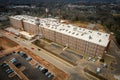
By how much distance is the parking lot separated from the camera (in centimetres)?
3982

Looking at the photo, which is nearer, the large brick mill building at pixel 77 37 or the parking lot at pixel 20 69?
the parking lot at pixel 20 69

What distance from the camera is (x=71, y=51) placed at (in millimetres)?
56312

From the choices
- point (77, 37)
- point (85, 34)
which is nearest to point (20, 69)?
point (77, 37)

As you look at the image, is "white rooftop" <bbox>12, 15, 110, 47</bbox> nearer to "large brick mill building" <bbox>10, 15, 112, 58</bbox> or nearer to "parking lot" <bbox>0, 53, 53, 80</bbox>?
A: "large brick mill building" <bbox>10, 15, 112, 58</bbox>

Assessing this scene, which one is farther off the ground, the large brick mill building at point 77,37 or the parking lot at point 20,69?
the large brick mill building at point 77,37

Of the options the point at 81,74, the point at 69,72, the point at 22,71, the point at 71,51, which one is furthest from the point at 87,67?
the point at 22,71

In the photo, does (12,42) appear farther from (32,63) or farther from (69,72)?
(69,72)

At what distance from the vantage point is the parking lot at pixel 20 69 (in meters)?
39.8

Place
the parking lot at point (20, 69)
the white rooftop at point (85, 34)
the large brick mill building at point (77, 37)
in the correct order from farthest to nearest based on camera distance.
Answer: the white rooftop at point (85, 34) → the large brick mill building at point (77, 37) → the parking lot at point (20, 69)

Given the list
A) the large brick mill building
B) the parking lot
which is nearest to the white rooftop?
the large brick mill building

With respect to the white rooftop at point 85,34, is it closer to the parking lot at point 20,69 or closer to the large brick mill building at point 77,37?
the large brick mill building at point 77,37

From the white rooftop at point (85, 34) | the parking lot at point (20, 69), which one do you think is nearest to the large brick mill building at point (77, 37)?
the white rooftop at point (85, 34)

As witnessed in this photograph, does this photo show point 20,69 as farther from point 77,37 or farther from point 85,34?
point 85,34

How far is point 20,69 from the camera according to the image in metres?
43.4
